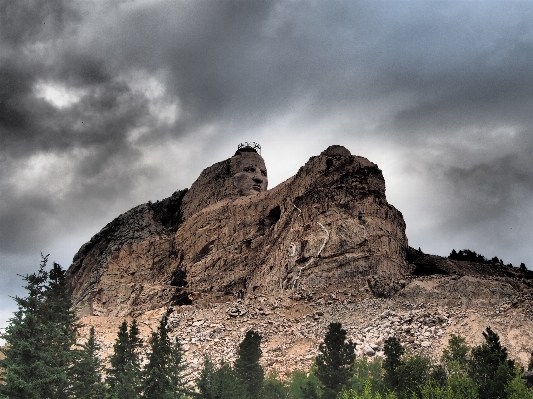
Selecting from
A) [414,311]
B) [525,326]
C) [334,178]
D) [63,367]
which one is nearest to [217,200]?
[334,178]

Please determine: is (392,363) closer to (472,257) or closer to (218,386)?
(218,386)

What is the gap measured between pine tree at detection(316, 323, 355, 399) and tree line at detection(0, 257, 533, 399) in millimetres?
66

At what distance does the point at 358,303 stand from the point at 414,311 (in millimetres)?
5613

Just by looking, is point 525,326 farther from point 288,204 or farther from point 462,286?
point 288,204

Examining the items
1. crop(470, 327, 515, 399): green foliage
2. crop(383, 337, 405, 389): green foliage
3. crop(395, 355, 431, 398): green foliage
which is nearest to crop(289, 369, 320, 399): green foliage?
crop(383, 337, 405, 389): green foliage

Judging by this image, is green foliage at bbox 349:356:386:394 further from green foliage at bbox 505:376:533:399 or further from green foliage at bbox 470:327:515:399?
green foliage at bbox 505:376:533:399

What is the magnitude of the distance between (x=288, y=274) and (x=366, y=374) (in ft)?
66.5

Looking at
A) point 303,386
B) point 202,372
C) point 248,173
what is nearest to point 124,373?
point 202,372

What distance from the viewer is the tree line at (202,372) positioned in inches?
1116

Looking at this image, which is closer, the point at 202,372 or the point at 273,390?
the point at 202,372

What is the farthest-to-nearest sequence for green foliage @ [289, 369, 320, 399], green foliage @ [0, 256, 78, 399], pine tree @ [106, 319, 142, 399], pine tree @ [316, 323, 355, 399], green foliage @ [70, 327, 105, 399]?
pine tree @ [316, 323, 355, 399] < green foliage @ [289, 369, 320, 399] < green foliage @ [70, 327, 105, 399] < pine tree @ [106, 319, 142, 399] < green foliage @ [0, 256, 78, 399]

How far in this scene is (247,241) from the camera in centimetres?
7069

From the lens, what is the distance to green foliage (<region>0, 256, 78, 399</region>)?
27172mm

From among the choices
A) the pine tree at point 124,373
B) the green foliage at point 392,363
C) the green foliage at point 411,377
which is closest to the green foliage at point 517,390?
the green foliage at point 411,377
